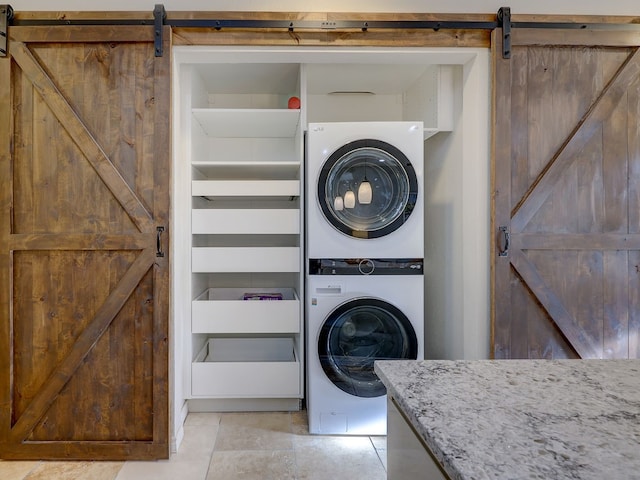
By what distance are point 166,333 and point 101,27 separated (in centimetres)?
162

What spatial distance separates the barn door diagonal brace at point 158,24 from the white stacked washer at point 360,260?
34.9 inches

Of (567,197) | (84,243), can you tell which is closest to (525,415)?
(567,197)

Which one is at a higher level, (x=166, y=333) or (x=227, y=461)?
(x=166, y=333)

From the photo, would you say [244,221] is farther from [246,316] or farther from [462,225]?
[462,225]

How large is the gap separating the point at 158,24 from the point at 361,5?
106 cm

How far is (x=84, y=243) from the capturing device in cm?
194

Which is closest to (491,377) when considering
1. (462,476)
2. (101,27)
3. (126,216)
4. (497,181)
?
(462,476)

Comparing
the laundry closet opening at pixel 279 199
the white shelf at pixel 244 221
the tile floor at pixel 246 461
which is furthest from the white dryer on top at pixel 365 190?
the tile floor at pixel 246 461

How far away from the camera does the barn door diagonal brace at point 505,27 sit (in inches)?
77.4

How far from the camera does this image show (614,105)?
205 centimetres

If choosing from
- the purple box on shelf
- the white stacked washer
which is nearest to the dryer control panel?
the white stacked washer

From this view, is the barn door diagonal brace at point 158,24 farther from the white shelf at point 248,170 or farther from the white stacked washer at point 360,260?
the white stacked washer at point 360,260

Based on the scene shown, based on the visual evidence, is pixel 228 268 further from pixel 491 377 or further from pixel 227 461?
pixel 491 377

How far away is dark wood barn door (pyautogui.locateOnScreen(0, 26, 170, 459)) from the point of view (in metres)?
1.93
